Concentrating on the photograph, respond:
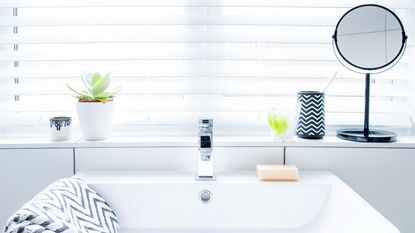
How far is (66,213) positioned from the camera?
3.46 ft

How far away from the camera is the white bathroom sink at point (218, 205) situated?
4.20 ft

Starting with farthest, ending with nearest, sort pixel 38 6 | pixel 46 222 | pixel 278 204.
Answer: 1. pixel 38 6
2. pixel 278 204
3. pixel 46 222

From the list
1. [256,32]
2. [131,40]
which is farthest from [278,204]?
[131,40]

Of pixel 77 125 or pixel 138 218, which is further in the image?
pixel 77 125

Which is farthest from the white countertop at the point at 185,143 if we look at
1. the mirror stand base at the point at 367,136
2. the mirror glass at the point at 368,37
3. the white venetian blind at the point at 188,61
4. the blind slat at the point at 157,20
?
the blind slat at the point at 157,20

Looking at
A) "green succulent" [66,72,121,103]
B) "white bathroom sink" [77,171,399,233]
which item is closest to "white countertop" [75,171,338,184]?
"white bathroom sink" [77,171,399,233]

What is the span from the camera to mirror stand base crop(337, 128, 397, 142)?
4.74 ft

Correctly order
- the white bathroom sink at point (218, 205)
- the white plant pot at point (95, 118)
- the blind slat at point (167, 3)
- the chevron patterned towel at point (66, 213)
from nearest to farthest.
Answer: the chevron patterned towel at point (66, 213) < the white bathroom sink at point (218, 205) < the white plant pot at point (95, 118) < the blind slat at point (167, 3)

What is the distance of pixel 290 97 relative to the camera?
1.64m

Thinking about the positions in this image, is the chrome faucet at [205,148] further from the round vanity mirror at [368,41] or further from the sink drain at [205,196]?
the round vanity mirror at [368,41]

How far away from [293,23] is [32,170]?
1106 millimetres

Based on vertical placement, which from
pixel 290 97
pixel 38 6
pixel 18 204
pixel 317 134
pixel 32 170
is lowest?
pixel 18 204

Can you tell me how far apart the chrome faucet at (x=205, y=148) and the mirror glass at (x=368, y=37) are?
22.4 inches

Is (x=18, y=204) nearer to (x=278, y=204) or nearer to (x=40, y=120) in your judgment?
(x=40, y=120)
